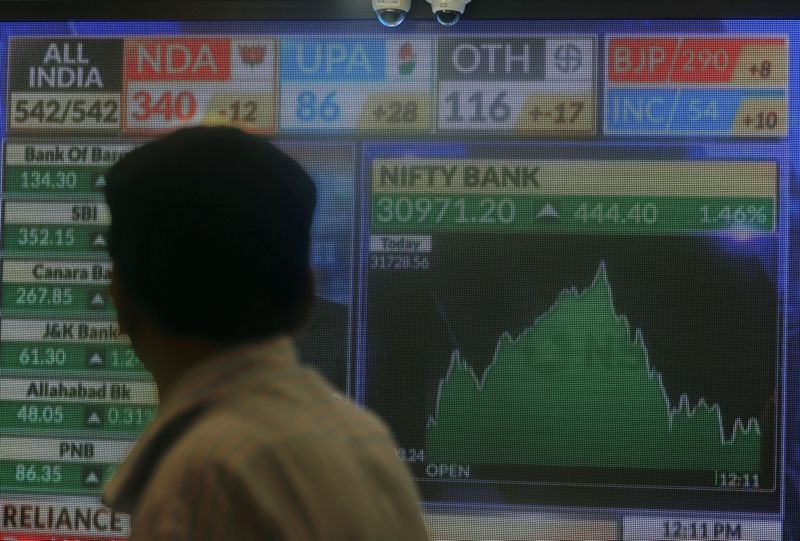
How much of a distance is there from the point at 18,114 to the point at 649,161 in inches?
50.6

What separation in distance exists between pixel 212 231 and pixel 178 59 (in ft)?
4.75

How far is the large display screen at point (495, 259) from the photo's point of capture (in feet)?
6.55

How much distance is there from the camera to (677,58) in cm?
205

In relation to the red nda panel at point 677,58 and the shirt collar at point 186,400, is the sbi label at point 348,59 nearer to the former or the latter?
the red nda panel at point 677,58

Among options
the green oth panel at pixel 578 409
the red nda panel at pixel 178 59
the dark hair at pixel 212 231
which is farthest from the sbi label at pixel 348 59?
the dark hair at pixel 212 231

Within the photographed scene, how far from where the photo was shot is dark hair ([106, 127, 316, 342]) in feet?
2.60

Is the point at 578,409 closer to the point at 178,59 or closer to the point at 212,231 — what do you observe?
the point at 178,59

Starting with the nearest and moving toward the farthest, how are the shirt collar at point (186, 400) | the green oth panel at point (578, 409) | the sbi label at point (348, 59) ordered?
1. the shirt collar at point (186, 400)
2. the green oth panel at point (578, 409)
3. the sbi label at point (348, 59)

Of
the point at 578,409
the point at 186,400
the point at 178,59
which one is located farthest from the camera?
the point at 178,59

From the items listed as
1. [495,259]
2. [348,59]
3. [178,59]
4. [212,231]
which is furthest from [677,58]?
[212,231]

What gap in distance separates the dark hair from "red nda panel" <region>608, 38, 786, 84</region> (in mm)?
1374

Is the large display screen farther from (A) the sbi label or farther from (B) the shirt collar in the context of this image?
(B) the shirt collar

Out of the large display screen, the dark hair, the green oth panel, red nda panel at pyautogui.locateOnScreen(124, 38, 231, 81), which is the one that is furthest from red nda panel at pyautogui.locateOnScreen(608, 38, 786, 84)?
the dark hair

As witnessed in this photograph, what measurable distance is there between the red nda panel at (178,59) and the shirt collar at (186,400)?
1.43 metres
